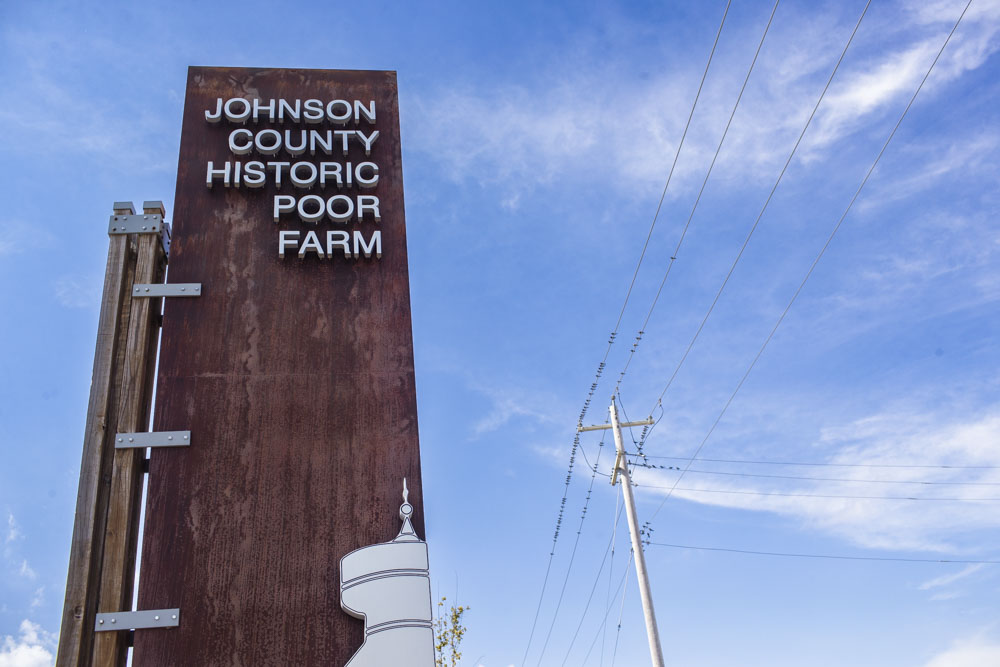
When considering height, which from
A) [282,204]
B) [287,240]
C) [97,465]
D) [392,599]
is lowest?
[392,599]

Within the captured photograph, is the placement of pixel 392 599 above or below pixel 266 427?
below

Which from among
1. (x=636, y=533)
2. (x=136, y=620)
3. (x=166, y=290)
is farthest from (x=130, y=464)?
(x=636, y=533)

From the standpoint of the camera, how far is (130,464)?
186 inches

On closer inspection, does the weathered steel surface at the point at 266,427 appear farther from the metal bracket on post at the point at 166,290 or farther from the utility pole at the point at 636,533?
the utility pole at the point at 636,533

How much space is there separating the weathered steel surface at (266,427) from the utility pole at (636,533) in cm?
988

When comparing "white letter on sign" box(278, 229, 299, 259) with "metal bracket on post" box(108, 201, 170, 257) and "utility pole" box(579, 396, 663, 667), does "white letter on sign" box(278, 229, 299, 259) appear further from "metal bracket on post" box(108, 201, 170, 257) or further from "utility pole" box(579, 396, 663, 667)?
"utility pole" box(579, 396, 663, 667)

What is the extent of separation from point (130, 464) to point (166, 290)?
1198 millimetres

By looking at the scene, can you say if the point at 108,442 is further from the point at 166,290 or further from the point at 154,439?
the point at 166,290

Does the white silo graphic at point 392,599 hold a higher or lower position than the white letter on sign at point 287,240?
lower

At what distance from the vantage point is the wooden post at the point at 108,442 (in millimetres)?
4336

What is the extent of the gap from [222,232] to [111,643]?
2724 millimetres

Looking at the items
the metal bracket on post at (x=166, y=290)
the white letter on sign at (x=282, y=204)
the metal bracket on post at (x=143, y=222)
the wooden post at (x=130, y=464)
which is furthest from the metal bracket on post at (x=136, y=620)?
the white letter on sign at (x=282, y=204)

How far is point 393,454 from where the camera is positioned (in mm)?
4930

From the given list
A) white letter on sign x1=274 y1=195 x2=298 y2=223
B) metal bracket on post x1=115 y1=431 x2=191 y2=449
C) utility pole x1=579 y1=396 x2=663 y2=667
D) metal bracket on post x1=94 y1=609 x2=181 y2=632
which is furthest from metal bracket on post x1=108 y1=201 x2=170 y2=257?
utility pole x1=579 y1=396 x2=663 y2=667
